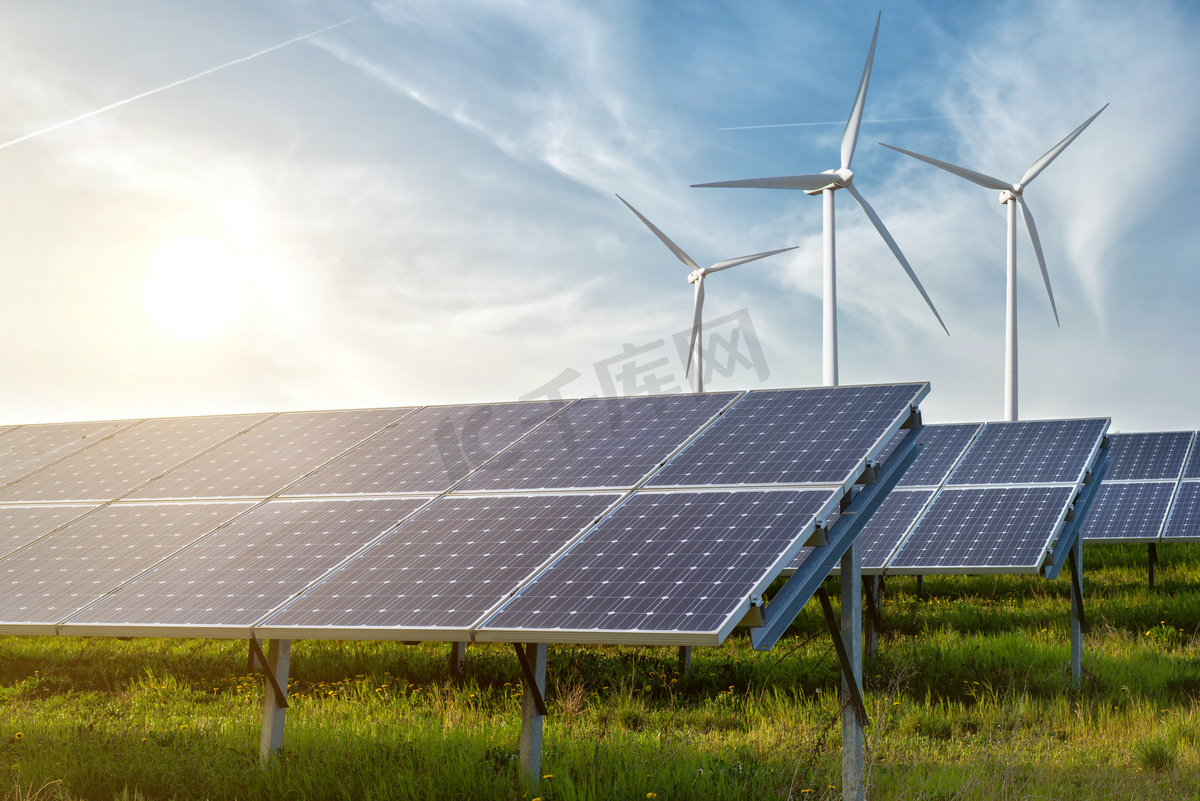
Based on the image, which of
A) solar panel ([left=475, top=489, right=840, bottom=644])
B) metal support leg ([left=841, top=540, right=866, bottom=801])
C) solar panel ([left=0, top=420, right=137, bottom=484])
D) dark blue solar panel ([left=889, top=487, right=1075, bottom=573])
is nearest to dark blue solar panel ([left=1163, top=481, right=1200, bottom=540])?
dark blue solar panel ([left=889, top=487, right=1075, bottom=573])

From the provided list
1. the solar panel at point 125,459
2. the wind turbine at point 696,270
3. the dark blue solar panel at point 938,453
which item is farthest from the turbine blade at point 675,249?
the solar panel at point 125,459

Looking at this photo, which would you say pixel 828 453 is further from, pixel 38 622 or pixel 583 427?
pixel 38 622

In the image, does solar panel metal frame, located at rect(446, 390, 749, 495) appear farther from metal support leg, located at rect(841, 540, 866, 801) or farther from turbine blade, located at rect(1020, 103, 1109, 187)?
turbine blade, located at rect(1020, 103, 1109, 187)

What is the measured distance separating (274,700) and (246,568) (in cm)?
146

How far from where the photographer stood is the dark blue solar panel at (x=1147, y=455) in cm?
3039

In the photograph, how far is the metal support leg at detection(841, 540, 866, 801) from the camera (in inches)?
363

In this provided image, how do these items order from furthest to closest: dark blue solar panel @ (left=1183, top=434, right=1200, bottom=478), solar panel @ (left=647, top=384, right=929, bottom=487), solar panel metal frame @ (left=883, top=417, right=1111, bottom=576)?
dark blue solar panel @ (left=1183, top=434, right=1200, bottom=478) < solar panel metal frame @ (left=883, top=417, right=1111, bottom=576) < solar panel @ (left=647, top=384, right=929, bottom=487)

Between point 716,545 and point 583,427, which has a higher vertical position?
point 583,427

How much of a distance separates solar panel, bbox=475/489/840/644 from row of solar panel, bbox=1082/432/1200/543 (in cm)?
2074

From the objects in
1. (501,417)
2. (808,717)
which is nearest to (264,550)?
(501,417)

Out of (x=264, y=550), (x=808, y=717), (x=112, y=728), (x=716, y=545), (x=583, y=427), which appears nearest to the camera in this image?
(x=716, y=545)

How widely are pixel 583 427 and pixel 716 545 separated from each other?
4.21 metres

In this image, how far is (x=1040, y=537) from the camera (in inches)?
664

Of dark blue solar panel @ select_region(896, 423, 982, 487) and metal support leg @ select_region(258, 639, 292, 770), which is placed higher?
dark blue solar panel @ select_region(896, 423, 982, 487)
